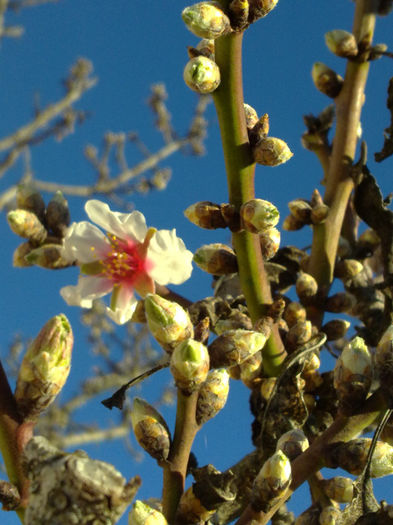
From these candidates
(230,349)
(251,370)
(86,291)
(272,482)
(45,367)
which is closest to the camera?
(45,367)

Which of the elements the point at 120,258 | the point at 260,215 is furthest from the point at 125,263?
the point at 260,215

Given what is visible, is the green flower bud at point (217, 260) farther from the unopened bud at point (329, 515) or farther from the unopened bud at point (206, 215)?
the unopened bud at point (329, 515)

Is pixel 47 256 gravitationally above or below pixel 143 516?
above

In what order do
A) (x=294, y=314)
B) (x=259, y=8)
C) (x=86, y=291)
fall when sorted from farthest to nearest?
(x=86, y=291) → (x=294, y=314) → (x=259, y=8)

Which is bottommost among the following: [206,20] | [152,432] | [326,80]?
[152,432]

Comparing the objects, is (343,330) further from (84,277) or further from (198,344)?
(198,344)

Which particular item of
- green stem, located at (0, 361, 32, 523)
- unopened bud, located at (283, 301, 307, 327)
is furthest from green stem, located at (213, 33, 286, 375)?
green stem, located at (0, 361, 32, 523)

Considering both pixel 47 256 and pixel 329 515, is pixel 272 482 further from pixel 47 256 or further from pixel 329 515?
pixel 47 256
